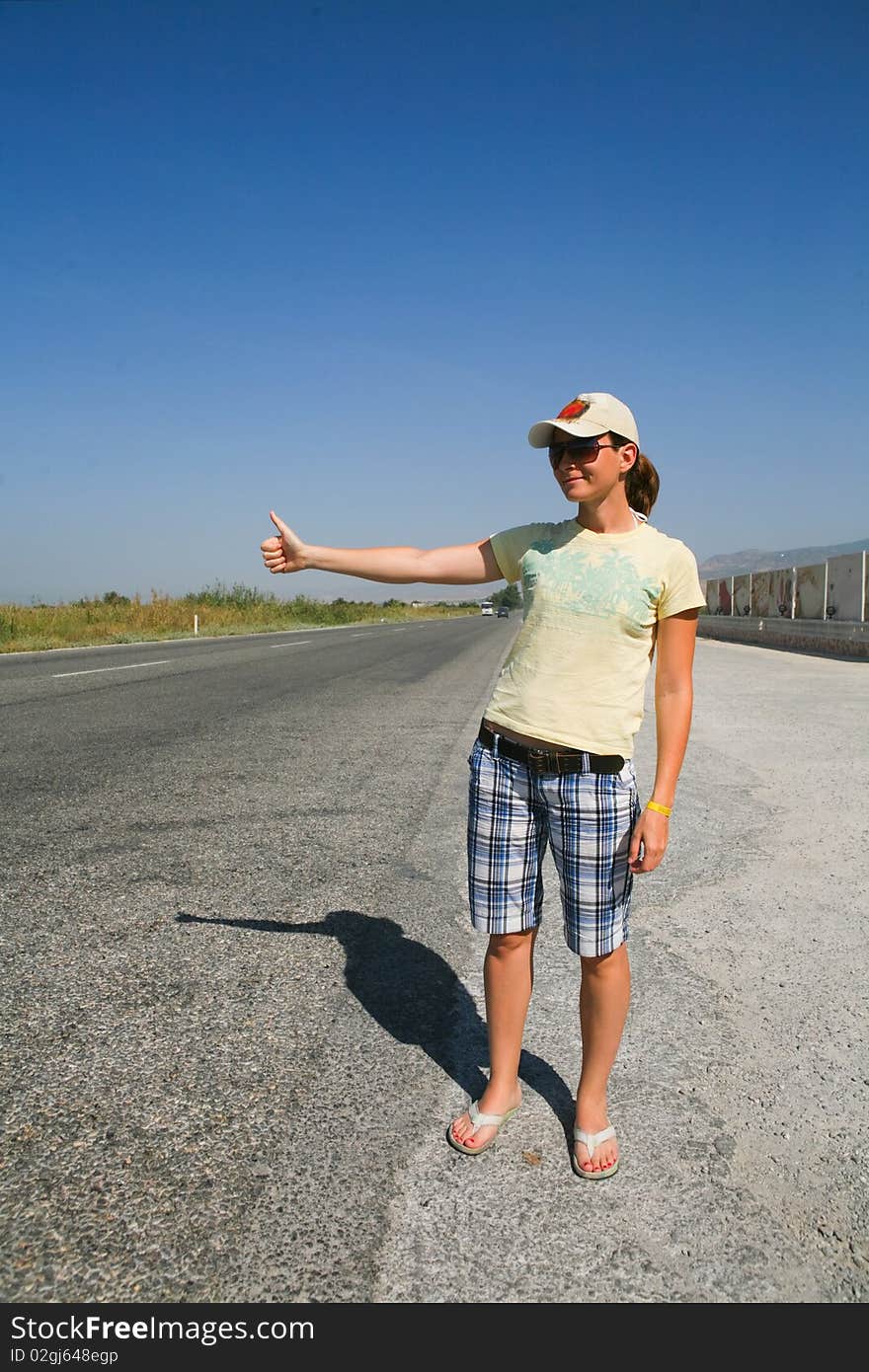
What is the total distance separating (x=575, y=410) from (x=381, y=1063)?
1.91m

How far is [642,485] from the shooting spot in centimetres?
235

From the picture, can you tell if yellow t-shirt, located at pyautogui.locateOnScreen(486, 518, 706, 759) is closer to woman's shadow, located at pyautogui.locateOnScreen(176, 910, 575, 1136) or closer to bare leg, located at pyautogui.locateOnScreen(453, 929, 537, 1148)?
bare leg, located at pyautogui.locateOnScreen(453, 929, 537, 1148)

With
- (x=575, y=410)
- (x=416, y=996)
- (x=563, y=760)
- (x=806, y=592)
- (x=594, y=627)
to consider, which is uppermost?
(x=575, y=410)

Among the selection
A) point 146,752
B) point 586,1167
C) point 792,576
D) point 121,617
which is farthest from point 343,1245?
point 121,617

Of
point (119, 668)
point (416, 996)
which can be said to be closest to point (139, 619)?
point (119, 668)

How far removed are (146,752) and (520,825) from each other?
19.1ft

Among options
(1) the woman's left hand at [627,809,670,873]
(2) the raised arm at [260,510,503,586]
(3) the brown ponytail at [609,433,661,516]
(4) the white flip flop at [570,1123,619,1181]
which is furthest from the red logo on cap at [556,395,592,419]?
(4) the white flip flop at [570,1123,619,1181]

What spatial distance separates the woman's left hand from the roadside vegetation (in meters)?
21.3

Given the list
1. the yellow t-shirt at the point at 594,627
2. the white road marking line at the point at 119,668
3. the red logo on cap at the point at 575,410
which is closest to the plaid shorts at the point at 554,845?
the yellow t-shirt at the point at 594,627

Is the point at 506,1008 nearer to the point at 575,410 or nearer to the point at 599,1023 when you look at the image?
the point at 599,1023

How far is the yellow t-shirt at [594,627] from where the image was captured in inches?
86.1

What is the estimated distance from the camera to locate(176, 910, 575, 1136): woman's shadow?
2682 mm

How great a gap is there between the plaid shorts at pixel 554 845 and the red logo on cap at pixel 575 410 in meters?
0.84
